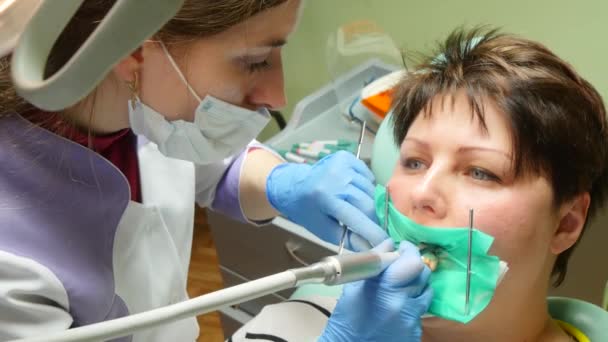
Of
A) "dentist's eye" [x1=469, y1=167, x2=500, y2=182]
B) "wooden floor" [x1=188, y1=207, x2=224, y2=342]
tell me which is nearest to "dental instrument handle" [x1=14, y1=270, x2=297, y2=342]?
"dentist's eye" [x1=469, y1=167, x2=500, y2=182]

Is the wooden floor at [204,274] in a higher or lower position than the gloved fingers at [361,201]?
lower

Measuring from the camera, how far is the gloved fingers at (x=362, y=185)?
123cm

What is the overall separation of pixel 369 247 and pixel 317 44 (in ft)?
3.36

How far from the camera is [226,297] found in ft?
2.27

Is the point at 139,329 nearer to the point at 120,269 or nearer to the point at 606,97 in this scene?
the point at 120,269

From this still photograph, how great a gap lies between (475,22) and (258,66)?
124 centimetres

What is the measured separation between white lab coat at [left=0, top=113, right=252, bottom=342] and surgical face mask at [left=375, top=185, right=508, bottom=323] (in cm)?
44

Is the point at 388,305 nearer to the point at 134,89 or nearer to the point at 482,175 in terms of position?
the point at 482,175

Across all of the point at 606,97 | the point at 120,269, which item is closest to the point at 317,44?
the point at 606,97

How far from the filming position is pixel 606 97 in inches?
71.5

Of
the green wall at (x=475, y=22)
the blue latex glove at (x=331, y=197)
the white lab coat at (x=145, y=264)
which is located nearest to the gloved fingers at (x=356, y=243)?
the blue latex glove at (x=331, y=197)

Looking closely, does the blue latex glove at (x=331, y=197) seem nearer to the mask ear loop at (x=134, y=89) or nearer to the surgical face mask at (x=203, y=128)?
the surgical face mask at (x=203, y=128)

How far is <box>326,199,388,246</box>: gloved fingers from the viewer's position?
1.10 metres

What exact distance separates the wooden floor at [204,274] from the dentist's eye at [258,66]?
1.60 metres
